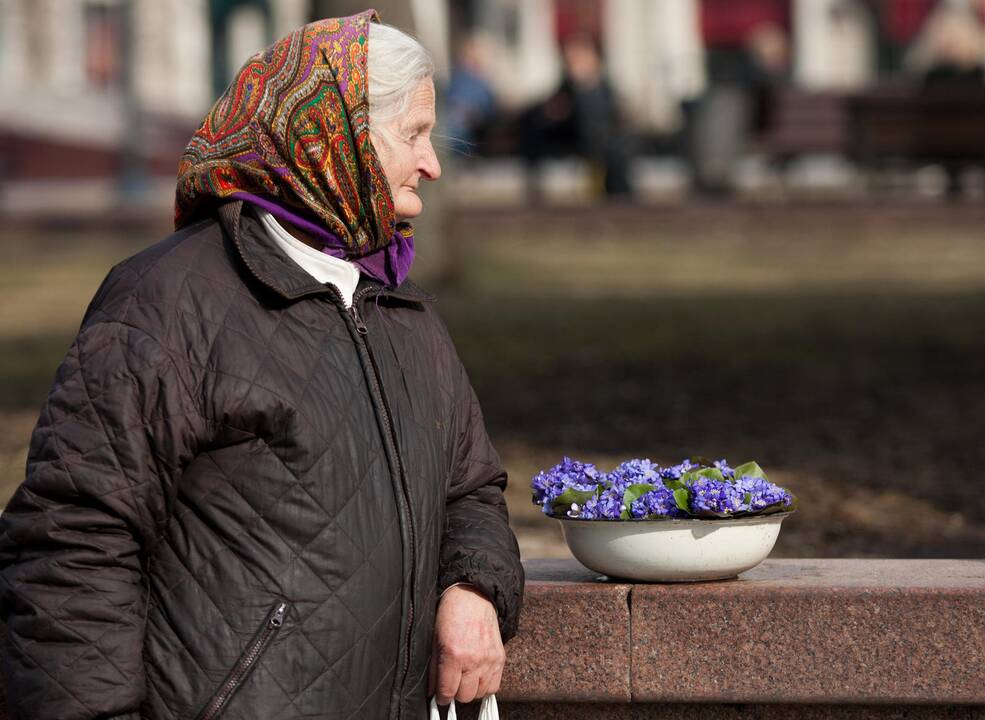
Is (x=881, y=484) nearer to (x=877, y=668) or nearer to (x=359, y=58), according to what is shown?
(x=877, y=668)

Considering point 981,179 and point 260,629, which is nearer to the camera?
point 260,629

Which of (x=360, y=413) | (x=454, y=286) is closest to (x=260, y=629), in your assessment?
(x=360, y=413)

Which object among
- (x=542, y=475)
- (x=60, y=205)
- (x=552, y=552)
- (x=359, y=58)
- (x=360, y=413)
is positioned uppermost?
(x=359, y=58)

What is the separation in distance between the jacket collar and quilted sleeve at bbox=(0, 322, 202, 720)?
219 millimetres

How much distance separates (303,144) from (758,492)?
1.11 m

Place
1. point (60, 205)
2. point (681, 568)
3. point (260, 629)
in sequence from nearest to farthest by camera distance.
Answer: point (260, 629), point (681, 568), point (60, 205)

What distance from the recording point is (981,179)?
2072 centimetres

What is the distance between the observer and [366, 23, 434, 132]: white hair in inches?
115

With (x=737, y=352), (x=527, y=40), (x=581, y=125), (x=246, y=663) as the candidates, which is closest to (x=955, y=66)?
(x=581, y=125)

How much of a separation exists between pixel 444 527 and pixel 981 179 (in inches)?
731

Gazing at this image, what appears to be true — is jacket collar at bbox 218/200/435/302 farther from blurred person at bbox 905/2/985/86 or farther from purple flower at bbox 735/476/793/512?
blurred person at bbox 905/2/985/86

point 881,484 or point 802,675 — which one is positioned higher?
point 802,675

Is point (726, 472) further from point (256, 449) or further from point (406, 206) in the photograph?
point (256, 449)

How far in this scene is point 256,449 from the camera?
9.11 feet
